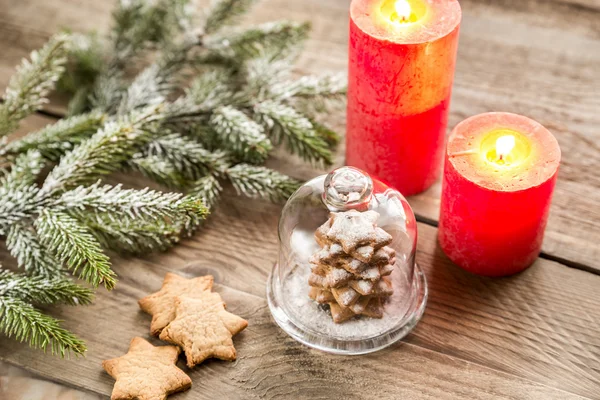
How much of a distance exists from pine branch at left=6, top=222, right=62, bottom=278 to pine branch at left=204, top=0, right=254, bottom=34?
0.49 metres

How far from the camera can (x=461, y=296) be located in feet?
3.66

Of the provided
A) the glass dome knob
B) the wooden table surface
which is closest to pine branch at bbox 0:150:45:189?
the wooden table surface

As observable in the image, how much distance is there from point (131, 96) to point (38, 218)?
31cm

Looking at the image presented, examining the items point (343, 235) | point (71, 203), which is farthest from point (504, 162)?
point (71, 203)

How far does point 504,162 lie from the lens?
1.05 meters

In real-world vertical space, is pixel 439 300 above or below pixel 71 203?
below

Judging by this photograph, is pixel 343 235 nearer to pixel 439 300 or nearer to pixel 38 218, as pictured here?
pixel 439 300

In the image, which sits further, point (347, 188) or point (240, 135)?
point (240, 135)

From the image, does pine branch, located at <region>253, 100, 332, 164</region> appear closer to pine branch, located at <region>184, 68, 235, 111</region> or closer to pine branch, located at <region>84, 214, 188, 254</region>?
→ pine branch, located at <region>184, 68, 235, 111</region>

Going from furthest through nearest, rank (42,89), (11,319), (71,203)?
(42,89) < (71,203) < (11,319)

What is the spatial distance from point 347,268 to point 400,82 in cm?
28

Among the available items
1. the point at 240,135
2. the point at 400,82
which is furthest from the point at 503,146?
the point at 240,135

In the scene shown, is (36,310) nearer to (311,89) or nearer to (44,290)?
(44,290)

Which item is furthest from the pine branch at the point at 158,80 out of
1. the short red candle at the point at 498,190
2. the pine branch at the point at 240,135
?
the short red candle at the point at 498,190
